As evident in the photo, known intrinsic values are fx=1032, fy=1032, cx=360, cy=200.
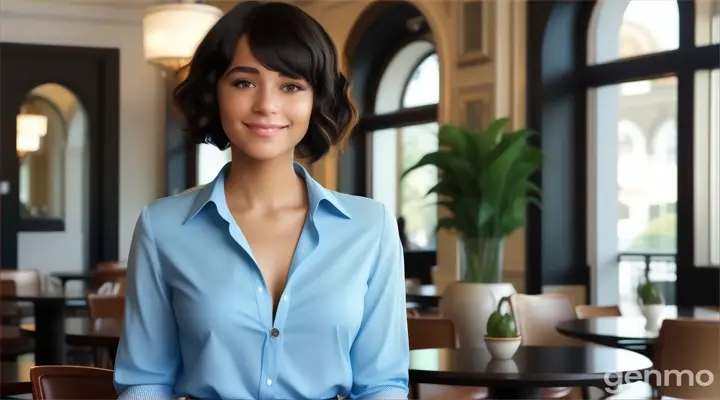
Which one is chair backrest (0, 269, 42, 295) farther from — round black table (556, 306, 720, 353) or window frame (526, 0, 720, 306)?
round black table (556, 306, 720, 353)

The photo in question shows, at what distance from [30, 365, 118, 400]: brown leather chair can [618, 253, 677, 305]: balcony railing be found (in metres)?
4.15

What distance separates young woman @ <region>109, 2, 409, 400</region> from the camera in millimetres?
1447

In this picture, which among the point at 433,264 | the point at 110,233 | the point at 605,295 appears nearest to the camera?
the point at 605,295

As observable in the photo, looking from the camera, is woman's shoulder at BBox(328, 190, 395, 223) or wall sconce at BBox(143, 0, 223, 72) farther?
wall sconce at BBox(143, 0, 223, 72)

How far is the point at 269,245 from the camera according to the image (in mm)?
1497

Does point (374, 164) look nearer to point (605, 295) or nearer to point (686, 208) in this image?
point (605, 295)

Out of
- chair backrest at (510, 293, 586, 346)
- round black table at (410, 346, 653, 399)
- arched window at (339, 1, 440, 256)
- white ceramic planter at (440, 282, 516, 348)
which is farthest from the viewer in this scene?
arched window at (339, 1, 440, 256)

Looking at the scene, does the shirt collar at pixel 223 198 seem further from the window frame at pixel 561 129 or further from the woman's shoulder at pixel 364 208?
the window frame at pixel 561 129

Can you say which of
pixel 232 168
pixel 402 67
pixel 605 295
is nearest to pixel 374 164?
pixel 402 67

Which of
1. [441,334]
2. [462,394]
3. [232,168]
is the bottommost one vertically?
[462,394]

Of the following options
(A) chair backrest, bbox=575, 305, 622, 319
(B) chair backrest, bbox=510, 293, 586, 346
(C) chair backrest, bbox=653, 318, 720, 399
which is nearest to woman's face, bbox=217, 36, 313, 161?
(C) chair backrest, bbox=653, 318, 720, 399

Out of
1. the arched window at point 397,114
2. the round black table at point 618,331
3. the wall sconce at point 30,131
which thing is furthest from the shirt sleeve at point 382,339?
the wall sconce at point 30,131

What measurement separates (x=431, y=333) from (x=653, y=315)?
99 centimetres

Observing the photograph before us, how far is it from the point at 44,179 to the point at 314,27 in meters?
10.3
